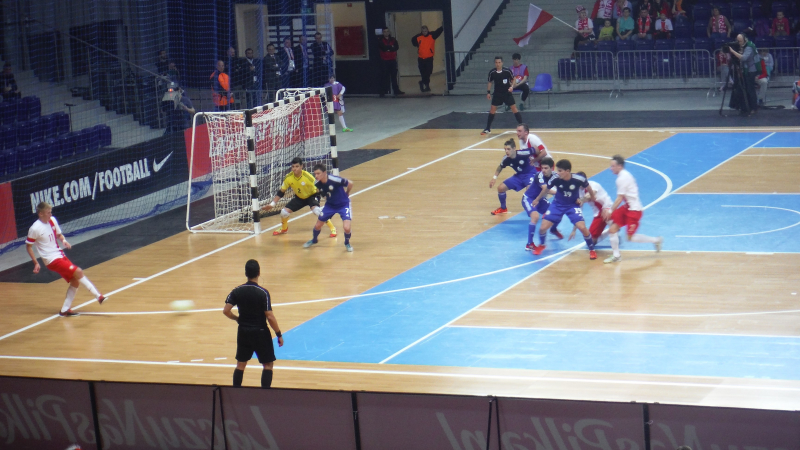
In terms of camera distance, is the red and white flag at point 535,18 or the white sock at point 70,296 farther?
the red and white flag at point 535,18

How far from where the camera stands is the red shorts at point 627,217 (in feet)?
52.6

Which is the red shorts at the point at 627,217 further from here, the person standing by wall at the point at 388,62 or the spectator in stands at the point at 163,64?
the person standing by wall at the point at 388,62

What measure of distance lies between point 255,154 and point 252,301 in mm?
10071

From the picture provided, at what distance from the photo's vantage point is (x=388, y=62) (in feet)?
123

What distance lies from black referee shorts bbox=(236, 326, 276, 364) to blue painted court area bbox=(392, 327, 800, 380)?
6.89ft

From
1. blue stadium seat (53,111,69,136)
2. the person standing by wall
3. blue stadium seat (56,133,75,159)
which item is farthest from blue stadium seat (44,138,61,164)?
the person standing by wall

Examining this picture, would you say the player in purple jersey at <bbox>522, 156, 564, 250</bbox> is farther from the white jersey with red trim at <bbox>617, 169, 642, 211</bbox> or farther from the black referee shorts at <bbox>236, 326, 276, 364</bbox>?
the black referee shorts at <bbox>236, 326, 276, 364</bbox>

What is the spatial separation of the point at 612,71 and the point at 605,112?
4.04 meters

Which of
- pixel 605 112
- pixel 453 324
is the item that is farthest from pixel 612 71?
pixel 453 324

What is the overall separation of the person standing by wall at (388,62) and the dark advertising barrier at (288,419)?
2863 centimetres

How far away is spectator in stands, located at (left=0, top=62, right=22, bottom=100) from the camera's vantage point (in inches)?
1033

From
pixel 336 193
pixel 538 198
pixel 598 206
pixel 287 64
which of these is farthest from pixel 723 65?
pixel 336 193

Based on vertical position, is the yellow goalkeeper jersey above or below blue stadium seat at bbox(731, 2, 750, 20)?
below

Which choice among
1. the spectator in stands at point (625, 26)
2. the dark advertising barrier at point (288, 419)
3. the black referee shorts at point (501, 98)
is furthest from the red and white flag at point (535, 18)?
the dark advertising barrier at point (288, 419)
